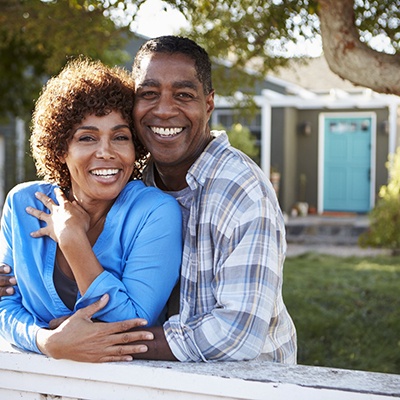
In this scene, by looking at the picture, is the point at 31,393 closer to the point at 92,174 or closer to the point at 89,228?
the point at 89,228

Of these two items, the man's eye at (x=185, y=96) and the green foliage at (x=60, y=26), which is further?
the green foliage at (x=60, y=26)

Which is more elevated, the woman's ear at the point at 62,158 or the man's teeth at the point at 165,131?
the man's teeth at the point at 165,131

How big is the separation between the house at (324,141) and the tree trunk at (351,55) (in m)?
12.3

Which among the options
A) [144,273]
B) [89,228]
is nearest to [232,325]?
[144,273]

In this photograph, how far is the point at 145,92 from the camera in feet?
8.82

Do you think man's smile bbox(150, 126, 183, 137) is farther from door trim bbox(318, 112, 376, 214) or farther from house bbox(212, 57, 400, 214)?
door trim bbox(318, 112, 376, 214)

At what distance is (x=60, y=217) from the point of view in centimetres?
253

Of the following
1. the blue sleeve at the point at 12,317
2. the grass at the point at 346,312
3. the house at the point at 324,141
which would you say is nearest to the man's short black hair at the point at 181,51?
the blue sleeve at the point at 12,317

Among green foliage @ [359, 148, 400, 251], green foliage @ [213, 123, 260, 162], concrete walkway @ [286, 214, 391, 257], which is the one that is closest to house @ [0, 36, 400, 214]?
green foliage @ [213, 123, 260, 162]

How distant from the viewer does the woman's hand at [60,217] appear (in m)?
2.47

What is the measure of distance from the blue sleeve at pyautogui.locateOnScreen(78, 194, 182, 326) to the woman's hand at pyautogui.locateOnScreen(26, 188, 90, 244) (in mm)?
193

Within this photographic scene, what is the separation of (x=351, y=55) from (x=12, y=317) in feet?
6.91

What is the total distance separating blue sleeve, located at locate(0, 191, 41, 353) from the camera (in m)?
2.48

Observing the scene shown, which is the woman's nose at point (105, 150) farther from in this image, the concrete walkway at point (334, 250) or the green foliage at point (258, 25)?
the concrete walkway at point (334, 250)
